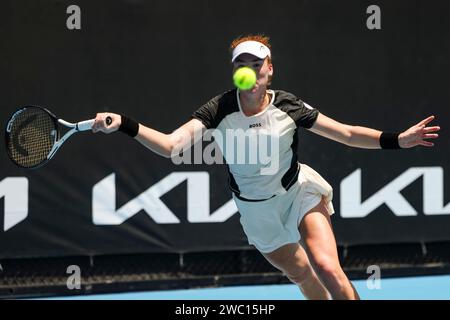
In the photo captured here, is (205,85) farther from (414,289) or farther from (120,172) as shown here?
(414,289)

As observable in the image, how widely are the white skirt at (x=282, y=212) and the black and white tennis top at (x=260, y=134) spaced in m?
0.05

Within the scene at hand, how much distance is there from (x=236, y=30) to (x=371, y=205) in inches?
65.2

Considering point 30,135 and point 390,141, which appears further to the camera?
point 30,135

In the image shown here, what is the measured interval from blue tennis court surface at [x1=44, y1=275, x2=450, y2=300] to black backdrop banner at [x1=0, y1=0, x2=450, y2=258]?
32 centimetres

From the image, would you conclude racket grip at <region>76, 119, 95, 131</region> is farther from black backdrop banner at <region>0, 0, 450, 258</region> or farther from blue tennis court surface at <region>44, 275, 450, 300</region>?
blue tennis court surface at <region>44, 275, 450, 300</region>

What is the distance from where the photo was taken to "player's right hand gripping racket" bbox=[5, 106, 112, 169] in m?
4.32

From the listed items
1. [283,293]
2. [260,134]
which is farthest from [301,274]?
[283,293]

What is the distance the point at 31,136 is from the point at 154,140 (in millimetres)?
809

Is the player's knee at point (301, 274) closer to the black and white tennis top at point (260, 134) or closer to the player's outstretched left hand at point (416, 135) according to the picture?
the black and white tennis top at point (260, 134)

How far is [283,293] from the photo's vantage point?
6.20m

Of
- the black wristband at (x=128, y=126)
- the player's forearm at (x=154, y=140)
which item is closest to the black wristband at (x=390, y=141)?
the player's forearm at (x=154, y=140)

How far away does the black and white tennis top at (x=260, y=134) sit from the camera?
4.30 meters

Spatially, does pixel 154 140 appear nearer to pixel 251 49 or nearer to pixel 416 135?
pixel 251 49

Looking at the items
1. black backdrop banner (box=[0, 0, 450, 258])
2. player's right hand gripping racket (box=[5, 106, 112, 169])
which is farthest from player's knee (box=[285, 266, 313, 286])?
black backdrop banner (box=[0, 0, 450, 258])
